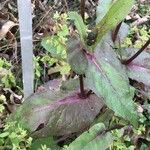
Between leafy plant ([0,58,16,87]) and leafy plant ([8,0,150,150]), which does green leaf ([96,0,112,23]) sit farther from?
leafy plant ([0,58,16,87])

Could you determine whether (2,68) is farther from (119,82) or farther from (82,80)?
(119,82)

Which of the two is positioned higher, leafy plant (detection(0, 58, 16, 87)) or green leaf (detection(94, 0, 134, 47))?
green leaf (detection(94, 0, 134, 47))

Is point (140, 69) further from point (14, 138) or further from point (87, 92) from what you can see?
point (14, 138)

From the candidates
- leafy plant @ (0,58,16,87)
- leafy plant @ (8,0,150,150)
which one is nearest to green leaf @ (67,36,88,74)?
leafy plant @ (8,0,150,150)

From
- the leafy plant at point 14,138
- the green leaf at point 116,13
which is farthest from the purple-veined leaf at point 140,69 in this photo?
the leafy plant at point 14,138

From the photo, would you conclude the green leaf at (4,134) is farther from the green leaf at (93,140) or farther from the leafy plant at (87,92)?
the green leaf at (93,140)

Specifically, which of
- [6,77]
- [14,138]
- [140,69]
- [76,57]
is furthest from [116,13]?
[6,77]

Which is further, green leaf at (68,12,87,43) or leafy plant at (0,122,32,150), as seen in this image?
leafy plant at (0,122,32,150)
